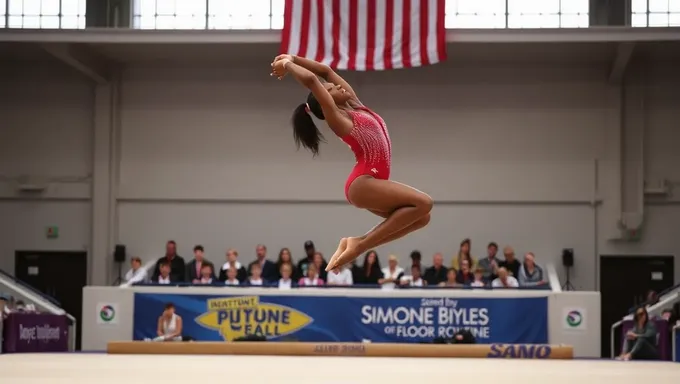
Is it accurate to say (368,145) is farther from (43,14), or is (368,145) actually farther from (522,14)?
(43,14)

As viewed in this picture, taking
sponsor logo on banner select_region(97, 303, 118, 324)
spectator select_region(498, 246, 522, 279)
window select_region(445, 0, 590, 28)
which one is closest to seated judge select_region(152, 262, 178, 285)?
sponsor logo on banner select_region(97, 303, 118, 324)

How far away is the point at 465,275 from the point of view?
14172mm

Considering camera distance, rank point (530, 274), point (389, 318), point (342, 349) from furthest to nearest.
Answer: point (530, 274) < point (389, 318) < point (342, 349)

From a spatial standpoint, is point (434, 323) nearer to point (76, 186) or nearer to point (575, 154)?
point (575, 154)

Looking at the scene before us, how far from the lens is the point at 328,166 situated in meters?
16.8

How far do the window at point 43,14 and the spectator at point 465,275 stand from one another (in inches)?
284

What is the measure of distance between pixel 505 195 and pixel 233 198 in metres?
4.66

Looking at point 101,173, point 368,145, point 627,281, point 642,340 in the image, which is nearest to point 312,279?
point 642,340

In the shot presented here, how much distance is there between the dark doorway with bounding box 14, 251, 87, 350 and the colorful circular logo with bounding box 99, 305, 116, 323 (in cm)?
347

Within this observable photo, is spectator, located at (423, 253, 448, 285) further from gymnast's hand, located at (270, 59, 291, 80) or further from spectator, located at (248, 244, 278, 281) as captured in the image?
gymnast's hand, located at (270, 59, 291, 80)

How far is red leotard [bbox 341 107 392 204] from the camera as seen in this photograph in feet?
21.3

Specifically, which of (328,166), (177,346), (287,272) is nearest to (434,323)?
(287,272)

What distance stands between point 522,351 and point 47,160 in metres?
9.36

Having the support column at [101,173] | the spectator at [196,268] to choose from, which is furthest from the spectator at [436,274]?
the support column at [101,173]
